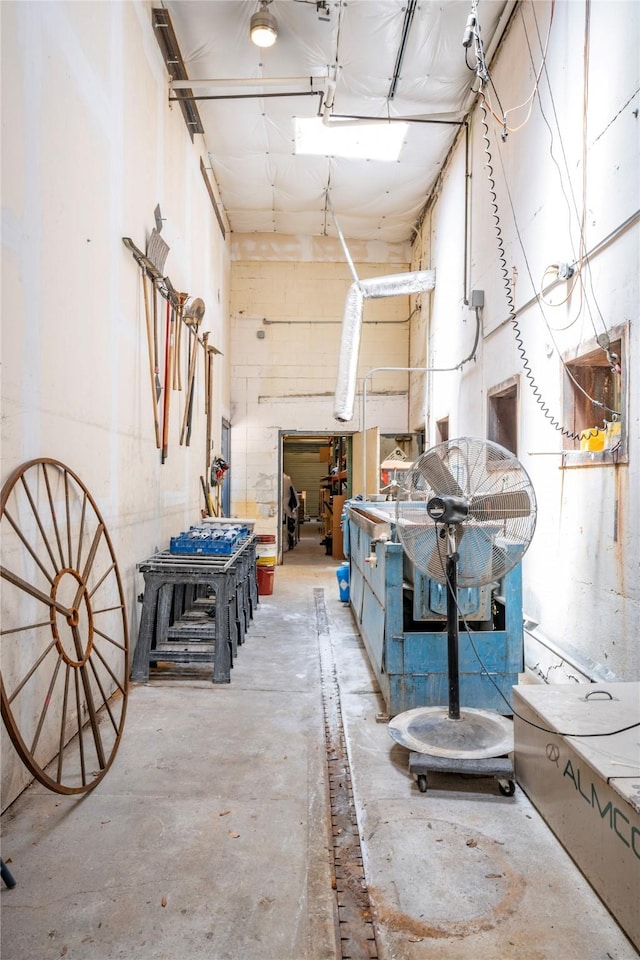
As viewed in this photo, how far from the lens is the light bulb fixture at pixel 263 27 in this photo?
401 centimetres

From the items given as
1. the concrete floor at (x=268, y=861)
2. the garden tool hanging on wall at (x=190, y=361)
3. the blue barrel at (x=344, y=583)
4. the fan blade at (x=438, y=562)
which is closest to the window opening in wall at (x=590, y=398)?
the fan blade at (x=438, y=562)

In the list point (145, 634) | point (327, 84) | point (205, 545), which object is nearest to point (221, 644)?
point (145, 634)

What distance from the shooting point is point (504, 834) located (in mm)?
1882

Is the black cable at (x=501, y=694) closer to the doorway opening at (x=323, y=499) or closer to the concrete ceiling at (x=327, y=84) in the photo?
the concrete ceiling at (x=327, y=84)

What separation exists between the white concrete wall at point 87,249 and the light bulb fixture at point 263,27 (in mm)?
747

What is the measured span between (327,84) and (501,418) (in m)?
3.19

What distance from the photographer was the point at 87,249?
2.71 metres

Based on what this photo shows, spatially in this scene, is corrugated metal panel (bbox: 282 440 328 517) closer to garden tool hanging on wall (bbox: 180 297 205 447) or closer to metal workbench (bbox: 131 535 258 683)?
garden tool hanging on wall (bbox: 180 297 205 447)

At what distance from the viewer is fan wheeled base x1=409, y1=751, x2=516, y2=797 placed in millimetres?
2109

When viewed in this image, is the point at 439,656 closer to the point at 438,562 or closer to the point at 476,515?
the point at 438,562

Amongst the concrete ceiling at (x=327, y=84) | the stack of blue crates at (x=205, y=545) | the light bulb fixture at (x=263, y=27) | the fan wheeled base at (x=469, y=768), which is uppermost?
the concrete ceiling at (x=327, y=84)

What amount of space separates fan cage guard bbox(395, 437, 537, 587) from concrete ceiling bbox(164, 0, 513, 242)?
3.70 m

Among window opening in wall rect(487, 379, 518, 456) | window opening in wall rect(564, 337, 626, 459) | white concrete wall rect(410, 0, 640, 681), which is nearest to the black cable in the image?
white concrete wall rect(410, 0, 640, 681)

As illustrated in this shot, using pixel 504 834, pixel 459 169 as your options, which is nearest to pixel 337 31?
pixel 459 169
